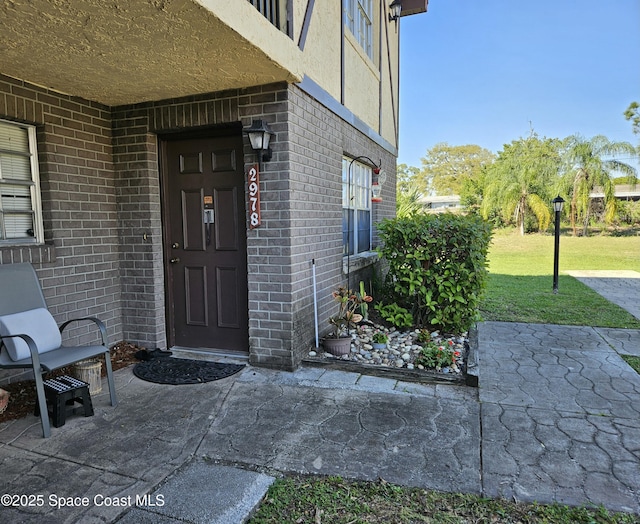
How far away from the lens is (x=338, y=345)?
4.49 metres

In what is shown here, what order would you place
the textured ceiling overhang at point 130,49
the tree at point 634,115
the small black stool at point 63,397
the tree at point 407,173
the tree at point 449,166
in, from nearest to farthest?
1. the textured ceiling overhang at point 130,49
2. the small black stool at point 63,397
3. the tree at point 634,115
4. the tree at point 449,166
5. the tree at point 407,173

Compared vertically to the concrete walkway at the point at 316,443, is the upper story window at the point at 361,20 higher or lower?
higher

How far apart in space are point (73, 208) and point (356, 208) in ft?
12.8

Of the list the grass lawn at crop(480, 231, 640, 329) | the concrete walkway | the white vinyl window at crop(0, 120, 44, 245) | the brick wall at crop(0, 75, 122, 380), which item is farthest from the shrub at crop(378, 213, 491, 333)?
the white vinyl window at crop(0, 120, 44, 245)

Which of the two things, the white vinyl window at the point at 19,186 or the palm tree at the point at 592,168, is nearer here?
the white vinyl window at the point at 19,186

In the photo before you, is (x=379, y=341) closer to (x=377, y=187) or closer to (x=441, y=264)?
(x=441, y=264)

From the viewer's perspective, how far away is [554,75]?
86.7 ft

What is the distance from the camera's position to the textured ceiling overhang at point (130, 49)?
2447mm

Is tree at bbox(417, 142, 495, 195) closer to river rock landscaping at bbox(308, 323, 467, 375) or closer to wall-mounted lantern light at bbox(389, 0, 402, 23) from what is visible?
wall-mounted lantern light at bbox(389, 0, 402, 23)

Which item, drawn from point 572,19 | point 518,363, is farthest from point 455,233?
point 572,19

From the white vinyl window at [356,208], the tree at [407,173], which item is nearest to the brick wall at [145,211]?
the white vinyl window at [356,208]

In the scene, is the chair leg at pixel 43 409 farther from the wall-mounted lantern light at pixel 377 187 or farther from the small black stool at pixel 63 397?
the wall-mounted lantern light at pixel 377 187

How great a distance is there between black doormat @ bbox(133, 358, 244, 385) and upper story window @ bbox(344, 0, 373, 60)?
14.8 ft

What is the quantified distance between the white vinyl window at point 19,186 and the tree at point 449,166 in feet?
132
